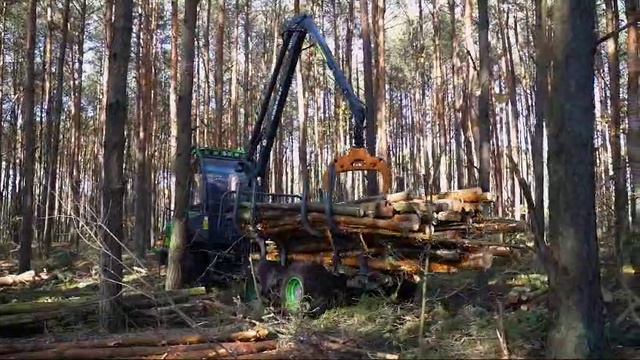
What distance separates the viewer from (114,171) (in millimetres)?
7777

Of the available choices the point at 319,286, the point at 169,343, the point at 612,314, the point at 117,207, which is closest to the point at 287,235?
the point at 319,286

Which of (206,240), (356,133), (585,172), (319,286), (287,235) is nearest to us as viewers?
(585,172)

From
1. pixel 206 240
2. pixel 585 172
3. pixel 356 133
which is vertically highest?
pixel 356 133

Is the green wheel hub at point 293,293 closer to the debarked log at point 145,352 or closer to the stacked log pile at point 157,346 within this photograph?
the stacked log pile at point 157,346

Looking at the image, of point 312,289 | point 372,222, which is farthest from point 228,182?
point 372,222

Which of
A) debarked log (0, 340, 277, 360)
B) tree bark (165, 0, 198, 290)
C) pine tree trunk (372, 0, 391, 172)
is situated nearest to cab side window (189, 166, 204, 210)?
tree bark (165, 0, 198, 290)

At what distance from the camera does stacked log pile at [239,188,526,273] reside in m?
7.46

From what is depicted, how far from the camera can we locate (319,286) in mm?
8789

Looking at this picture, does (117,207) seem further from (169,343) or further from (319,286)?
(319,286)

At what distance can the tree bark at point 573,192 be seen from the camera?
15.5 ft

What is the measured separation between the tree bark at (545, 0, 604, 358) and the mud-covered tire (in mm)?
4153

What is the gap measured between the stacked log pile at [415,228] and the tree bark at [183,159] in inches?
109

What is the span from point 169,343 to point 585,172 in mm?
4167

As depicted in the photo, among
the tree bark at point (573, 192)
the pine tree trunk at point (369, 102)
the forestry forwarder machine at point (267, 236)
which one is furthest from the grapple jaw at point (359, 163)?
the pine tree trunk at point (369, 102)
